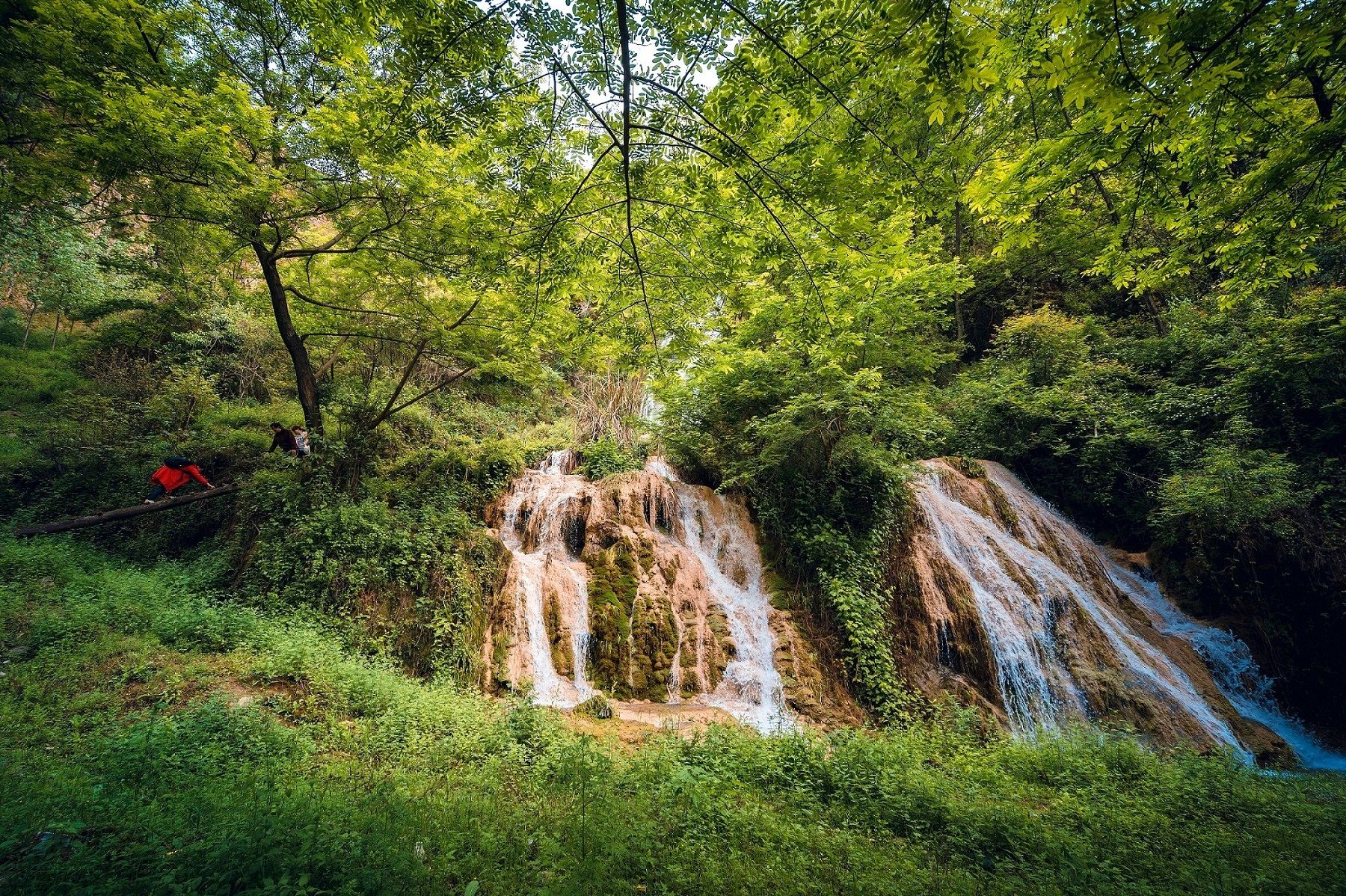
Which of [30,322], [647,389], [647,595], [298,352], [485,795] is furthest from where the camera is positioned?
[30,322]

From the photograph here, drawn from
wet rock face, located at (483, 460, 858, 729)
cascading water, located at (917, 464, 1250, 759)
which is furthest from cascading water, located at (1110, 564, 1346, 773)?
wet rock face, located at (483, 460, 858, 729)

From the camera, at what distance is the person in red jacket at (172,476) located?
27.9 feet

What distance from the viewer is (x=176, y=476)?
866 centimetres

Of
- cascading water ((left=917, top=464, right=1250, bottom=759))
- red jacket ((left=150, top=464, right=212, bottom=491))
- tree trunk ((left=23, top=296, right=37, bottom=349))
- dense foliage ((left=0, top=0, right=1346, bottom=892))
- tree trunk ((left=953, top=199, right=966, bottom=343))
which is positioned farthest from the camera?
tree trunk ((left=953, top=199, right=966, bottom=343))

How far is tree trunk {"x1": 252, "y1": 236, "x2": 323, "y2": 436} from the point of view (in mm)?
8328

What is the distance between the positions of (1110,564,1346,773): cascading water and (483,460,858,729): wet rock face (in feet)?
22.5

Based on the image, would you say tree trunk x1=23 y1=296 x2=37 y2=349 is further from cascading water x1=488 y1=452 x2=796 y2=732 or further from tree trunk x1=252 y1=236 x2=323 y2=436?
cascading water x1=488 y1=452 x2=796 y2=732

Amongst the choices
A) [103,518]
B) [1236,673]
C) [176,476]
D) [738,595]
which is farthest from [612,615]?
[1236,673]

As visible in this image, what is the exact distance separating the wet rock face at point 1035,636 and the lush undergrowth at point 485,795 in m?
1.37

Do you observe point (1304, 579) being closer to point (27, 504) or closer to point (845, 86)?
point (845, 86)

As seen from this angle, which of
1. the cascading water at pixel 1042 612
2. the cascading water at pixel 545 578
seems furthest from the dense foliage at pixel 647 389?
the cascading water at pixel 1042 612

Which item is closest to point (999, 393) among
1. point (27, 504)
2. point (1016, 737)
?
point (1016, 737)

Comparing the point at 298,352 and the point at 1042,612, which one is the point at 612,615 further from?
the point at 298,352

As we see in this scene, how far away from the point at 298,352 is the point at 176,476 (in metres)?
3.26
